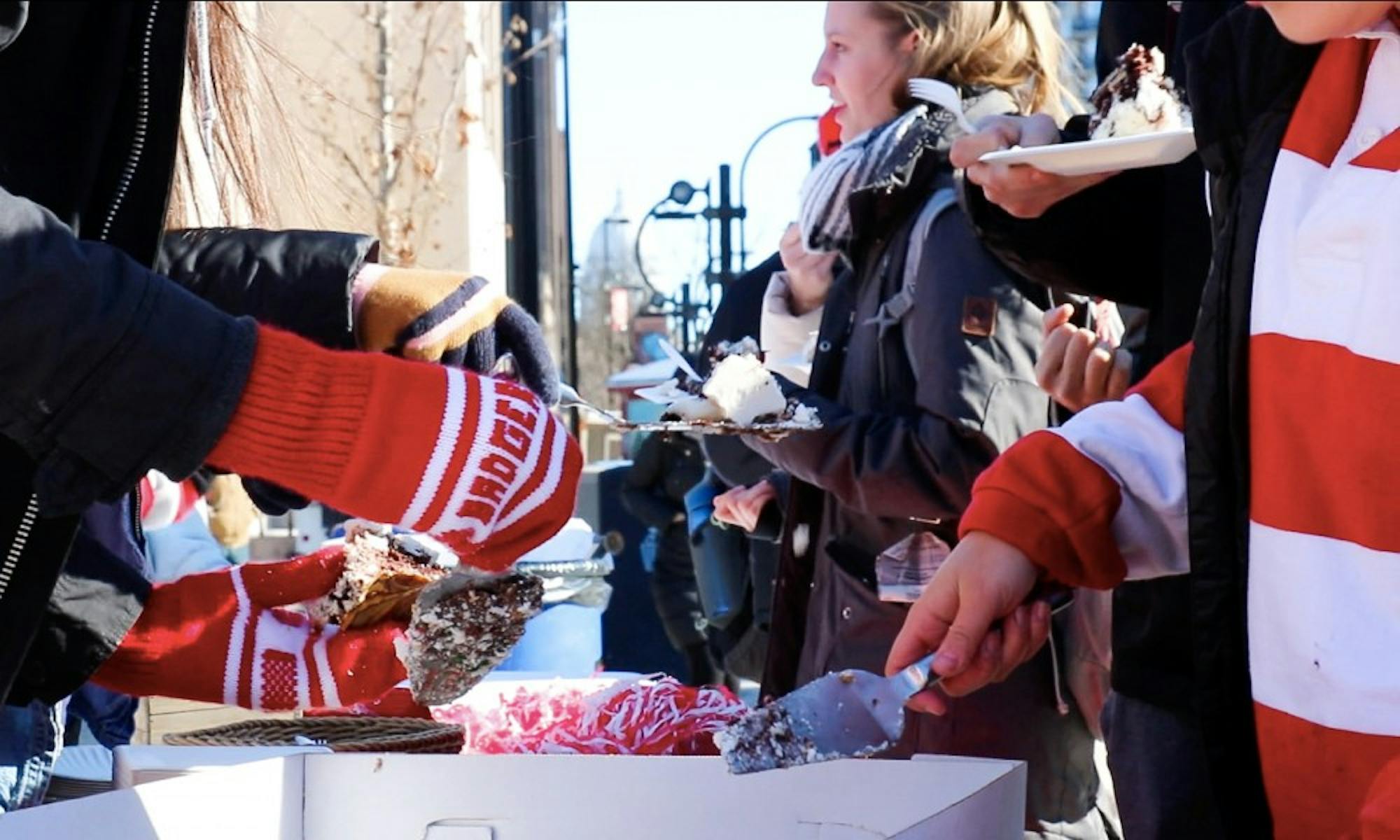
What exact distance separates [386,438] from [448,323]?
2.05 feet

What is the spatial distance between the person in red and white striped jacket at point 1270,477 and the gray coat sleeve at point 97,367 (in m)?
0.69

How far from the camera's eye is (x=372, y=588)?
2115 mm

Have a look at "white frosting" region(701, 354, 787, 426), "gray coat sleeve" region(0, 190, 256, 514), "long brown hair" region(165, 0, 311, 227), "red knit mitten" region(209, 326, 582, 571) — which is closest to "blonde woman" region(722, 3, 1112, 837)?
"white frosting" region(701, 354, 787, 426)

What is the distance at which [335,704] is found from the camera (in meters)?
2.14

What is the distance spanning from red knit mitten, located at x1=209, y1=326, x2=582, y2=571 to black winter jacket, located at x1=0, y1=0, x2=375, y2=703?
35 millimetres

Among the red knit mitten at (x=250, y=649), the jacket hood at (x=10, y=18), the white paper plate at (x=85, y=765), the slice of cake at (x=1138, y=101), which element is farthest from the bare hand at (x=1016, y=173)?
the white paper plate at (x=85, y=765)

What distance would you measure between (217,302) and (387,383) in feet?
2.33

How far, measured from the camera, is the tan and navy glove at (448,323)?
2006 mm

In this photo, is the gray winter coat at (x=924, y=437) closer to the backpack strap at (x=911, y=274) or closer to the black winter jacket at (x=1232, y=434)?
the backpack strap at (x=911, y=274)

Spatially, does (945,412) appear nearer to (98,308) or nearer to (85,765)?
(85,765)

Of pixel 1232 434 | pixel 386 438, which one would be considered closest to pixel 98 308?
pixel 386 438

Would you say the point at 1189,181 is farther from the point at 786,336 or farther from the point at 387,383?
the point at 786,336

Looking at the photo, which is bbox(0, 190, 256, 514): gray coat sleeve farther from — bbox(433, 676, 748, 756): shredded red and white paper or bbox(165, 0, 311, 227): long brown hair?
bbox(433, 676, 748, 756): shredded red and white paper

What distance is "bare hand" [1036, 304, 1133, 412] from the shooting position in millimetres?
2299
